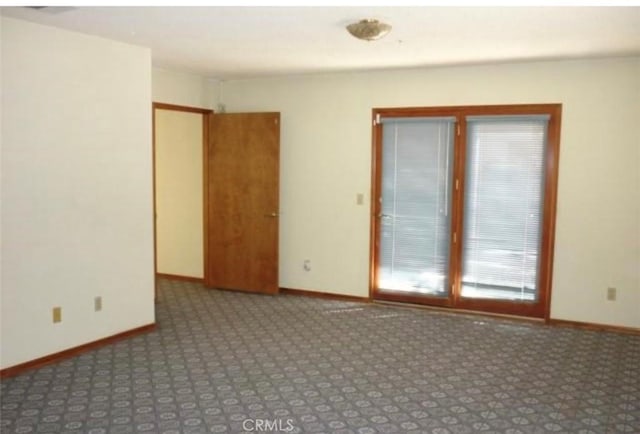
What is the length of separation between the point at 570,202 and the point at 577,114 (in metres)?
0.75

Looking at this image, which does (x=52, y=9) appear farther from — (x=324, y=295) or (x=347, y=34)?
(x=324, y=295)

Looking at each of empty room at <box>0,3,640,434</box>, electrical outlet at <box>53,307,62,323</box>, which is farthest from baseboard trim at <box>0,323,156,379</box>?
electrical outlet at <box>53,307,62,323</box>

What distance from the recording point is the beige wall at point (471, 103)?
4.71 metres

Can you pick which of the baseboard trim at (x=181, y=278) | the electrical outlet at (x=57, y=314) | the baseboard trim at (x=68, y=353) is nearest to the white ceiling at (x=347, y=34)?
the electrical outlet at (x=57, y=314)

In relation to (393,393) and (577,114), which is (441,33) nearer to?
(577,114)

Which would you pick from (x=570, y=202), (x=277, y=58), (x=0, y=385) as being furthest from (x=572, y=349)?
(x=0, y=385)

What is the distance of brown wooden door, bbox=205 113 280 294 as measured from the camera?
5891 millimetres

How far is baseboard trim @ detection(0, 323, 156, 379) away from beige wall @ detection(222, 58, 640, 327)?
191 centimetres

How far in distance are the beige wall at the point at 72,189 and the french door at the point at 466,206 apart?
232cm

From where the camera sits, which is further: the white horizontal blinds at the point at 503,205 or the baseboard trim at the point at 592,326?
the white horizontal blinds at the point at 503,205

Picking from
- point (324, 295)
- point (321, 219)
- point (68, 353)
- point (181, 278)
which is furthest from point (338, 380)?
point (181, 278)

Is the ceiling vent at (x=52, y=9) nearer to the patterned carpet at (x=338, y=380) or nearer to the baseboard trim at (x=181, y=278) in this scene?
the patterned carpet at (x=338, y=380)

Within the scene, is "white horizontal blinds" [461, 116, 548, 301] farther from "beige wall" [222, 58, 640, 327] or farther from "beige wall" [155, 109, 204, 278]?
"beige wall" [155, 109, 204, 278]

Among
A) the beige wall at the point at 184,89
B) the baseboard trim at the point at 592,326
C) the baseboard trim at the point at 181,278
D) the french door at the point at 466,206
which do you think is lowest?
the baseboard trim at the point at 592,326
